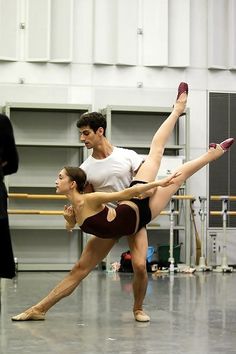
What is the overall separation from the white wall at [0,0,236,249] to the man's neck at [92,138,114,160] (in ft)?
16.8

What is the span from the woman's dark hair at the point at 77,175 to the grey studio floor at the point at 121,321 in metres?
0.95

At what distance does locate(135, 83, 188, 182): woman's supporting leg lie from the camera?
4789mm

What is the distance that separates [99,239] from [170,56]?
5.95 m

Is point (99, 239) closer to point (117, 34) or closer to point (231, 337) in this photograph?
point (231, 337)

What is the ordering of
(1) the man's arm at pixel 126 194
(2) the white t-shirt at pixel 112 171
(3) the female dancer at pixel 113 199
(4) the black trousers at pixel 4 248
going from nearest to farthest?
(4) the black trousers at pixel 4 248
(1) the man's arm at pixel 126 194
(3) the female dancer at pixel 113 199
(2) the white t-shirt at pixel 112 171

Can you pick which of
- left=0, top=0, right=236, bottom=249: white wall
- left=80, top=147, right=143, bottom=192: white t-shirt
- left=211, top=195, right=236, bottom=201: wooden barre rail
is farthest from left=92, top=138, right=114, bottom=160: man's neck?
left=0, top=0, right=236, bottom=249: white wall

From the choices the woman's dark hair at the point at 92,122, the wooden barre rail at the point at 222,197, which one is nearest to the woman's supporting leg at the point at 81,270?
the woman's dark hair at the point at 92,122

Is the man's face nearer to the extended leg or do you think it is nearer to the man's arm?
the man's arm

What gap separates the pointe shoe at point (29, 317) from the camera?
4.78 m

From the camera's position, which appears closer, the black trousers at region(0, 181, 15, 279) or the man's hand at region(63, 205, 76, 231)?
the black trousers at region(0, 181, 15, 279)

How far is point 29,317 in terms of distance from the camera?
15.8ft

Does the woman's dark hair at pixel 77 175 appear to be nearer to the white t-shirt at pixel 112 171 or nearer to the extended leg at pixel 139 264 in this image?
the white t-shirt at pixel 112 171

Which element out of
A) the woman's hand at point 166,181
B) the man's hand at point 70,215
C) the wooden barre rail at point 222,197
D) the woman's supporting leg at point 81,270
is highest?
the woman's hand at point 166,181

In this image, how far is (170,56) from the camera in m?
10.2
